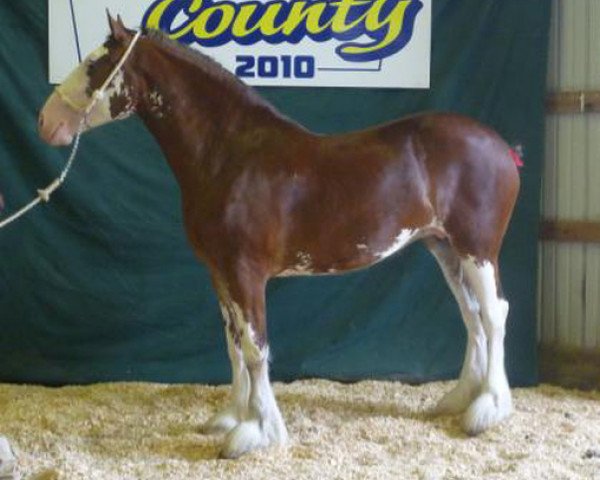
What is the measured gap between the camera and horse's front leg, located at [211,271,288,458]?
10.6 feet

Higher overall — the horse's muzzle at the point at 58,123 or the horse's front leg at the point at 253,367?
the horse's muzzle at the point at 58,123

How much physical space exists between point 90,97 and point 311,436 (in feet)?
4.79

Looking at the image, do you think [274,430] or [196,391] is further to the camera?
[196,391]

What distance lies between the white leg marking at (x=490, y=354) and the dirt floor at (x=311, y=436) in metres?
0.06

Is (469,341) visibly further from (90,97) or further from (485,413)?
(90,97)

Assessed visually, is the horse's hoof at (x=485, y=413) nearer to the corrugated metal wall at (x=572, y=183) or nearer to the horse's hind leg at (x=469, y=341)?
the horse's hind leg at (x=469, y=341)

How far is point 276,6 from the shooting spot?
4.19 meters

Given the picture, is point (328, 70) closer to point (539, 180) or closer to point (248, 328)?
point (539, 180)

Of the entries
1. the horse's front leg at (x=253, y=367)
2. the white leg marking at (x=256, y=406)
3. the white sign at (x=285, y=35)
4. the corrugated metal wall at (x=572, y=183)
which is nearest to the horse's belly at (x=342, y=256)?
the horse's front leg at (x=253, y=367)

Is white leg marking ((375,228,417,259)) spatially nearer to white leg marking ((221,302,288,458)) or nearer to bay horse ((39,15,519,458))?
bay horse ((39,15,519,458))

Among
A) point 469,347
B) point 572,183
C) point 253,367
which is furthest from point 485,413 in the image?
point 572,183

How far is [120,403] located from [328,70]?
1.72 metres

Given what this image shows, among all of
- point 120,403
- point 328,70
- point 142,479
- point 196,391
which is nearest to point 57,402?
point 120,403

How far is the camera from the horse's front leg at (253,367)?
3.24 m
